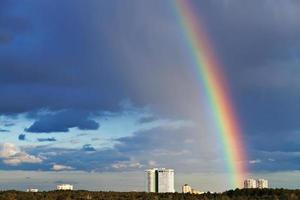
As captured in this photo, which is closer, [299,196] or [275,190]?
[299,196]

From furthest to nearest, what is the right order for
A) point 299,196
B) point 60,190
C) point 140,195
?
1. point 60,190
2. point 140,195
3. point 299,196

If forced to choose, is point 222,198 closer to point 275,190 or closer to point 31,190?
point 275,190

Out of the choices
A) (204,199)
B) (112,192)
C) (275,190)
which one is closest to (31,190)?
(112,192)

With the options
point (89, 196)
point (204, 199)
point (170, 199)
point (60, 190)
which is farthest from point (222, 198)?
point (60, 190)

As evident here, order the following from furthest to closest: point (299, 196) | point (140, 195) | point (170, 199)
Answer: point (140, 195) → point (170, 199) → point (299, 196)

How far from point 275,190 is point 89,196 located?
5954cm

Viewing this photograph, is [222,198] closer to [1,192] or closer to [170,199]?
[170,199]

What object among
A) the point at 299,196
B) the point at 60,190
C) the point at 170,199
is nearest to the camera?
the point at 299,196

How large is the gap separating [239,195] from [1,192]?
258 feet

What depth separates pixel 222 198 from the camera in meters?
157

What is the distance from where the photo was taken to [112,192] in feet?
632

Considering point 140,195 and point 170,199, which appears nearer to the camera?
point 170,199

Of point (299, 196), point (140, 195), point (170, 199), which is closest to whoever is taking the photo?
point (299, 196)

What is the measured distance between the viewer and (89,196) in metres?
171
